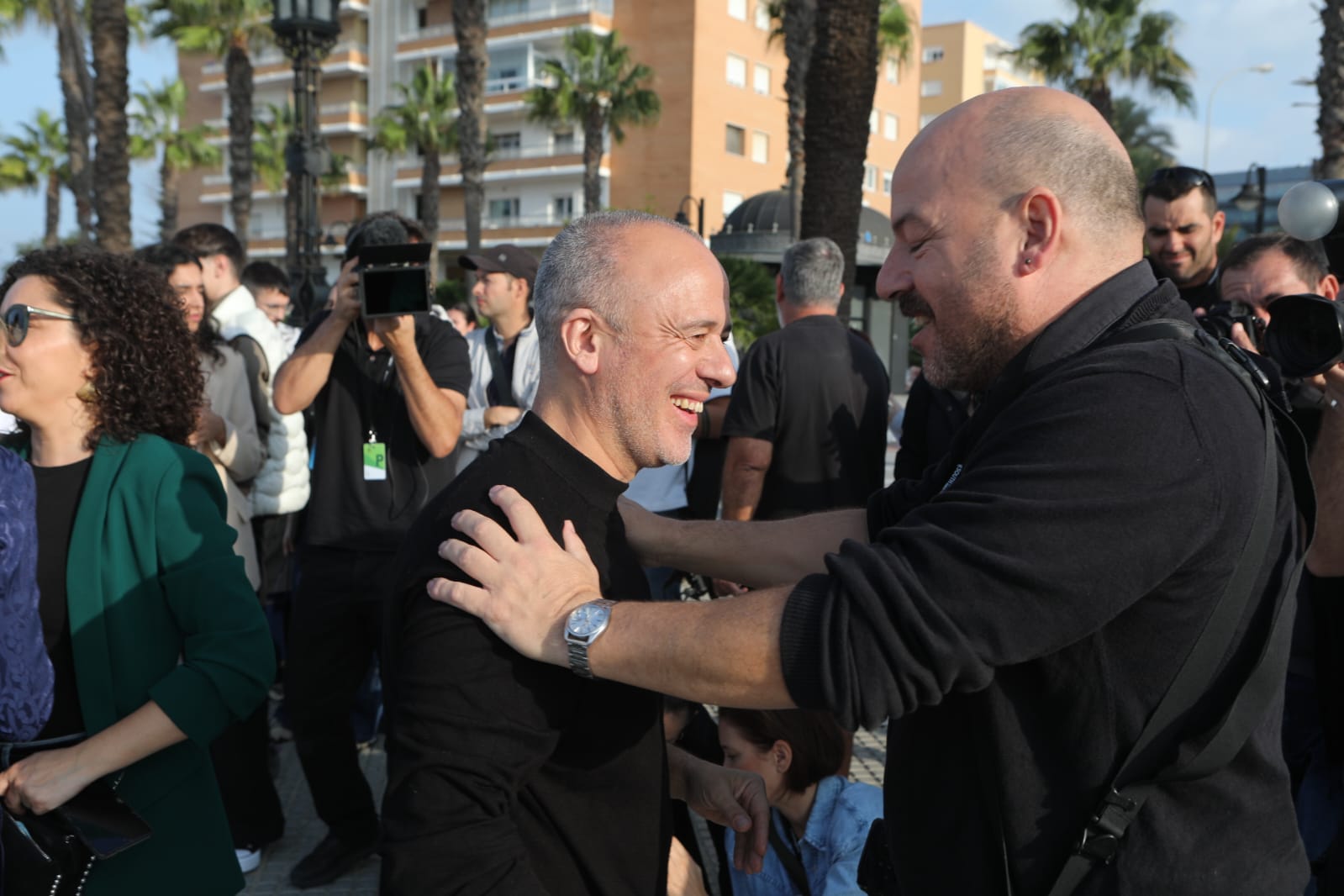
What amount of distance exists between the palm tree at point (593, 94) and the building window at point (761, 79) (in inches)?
424

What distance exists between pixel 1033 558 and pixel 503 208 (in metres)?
49.1

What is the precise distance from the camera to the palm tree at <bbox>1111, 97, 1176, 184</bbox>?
142 feet

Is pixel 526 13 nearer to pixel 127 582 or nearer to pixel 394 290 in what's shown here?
pixel 394 290

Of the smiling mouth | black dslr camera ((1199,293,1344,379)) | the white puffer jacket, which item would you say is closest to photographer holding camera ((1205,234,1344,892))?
black dslr camera ((1199,293,1344,379))

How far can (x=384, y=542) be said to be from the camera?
402 cm

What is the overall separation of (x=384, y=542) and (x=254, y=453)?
895mm

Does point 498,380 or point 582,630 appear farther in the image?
point 498,380

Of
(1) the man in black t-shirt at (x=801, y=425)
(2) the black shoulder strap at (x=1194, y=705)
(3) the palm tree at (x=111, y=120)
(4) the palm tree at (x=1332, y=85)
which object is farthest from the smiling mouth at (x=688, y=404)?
(3) the palm tree at (x=111, y=120)

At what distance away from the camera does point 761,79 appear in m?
47.1

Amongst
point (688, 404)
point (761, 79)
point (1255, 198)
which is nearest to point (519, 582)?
point (688, 404)

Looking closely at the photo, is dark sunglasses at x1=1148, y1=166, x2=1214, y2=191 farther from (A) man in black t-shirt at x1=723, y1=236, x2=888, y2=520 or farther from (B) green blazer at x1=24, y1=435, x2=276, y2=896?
(B) green blazer at x1=24, y1=435, x2=276, y2=896

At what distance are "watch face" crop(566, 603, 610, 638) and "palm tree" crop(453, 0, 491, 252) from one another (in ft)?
71.0

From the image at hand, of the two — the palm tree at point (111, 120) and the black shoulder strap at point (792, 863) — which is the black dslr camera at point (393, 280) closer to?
the black shoulder strap at point (792, 863)

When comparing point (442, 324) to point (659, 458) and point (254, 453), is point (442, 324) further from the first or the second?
point (659, 458)
